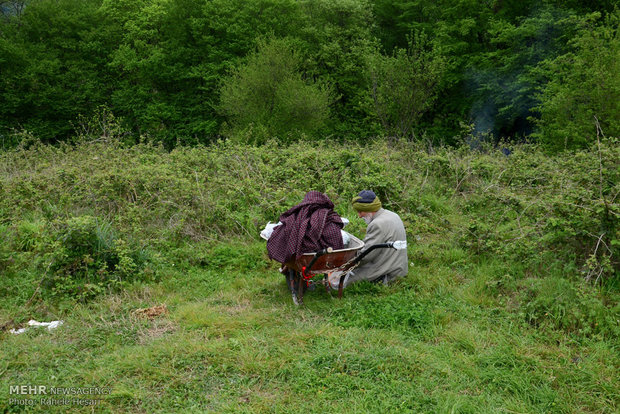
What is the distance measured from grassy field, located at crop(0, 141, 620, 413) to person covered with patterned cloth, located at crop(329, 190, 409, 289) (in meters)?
0.19

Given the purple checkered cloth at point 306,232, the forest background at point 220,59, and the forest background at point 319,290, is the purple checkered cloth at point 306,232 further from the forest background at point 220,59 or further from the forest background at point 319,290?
the forest background at point 220,59

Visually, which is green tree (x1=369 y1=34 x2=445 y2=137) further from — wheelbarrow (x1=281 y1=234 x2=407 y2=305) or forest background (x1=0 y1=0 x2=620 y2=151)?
wheelbarrow (x1=281 y1=234 x2=407 y2=305)

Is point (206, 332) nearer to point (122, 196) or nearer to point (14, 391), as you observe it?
point (14, 391)

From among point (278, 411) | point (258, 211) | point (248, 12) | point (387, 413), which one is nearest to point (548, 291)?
point (387, 413)

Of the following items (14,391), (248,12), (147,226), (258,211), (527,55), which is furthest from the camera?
(248,12)

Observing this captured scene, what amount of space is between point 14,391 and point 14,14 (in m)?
37.4

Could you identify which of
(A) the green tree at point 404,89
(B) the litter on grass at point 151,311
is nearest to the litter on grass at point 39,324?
(B) the litter on grass at point 151,311

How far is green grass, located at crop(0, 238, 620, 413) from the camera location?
3818 millimetres

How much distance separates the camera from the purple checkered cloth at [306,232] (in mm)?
5195

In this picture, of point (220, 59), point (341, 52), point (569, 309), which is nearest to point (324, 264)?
point (569, 309)

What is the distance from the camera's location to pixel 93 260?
6.12 m

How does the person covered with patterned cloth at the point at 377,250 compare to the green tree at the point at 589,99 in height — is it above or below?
below

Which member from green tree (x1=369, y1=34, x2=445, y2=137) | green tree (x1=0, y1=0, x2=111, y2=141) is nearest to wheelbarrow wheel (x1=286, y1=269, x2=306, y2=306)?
green tree (x1=369, y1=34, x2=445, y2=137)
